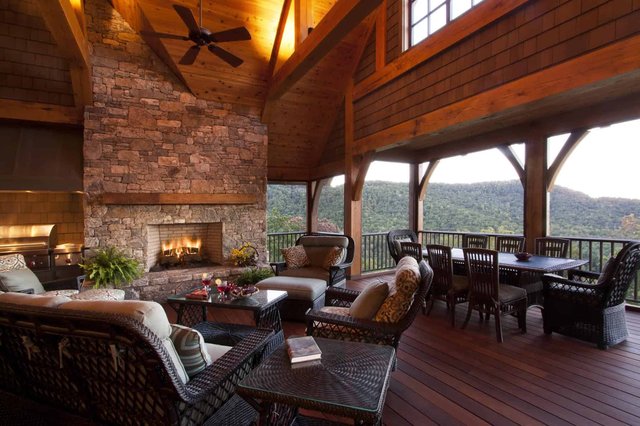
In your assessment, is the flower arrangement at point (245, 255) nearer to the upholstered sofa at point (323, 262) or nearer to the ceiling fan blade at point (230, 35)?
the upholstered sofa at point (323, 262)

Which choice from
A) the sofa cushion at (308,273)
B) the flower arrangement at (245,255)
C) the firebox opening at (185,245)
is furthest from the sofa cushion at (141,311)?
the firebox opening at (185,245)

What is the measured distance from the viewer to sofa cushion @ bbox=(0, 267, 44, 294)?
3.21 meters

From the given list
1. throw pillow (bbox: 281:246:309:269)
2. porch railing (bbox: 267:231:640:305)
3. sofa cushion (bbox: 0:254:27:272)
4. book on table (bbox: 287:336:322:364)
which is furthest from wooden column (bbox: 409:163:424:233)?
sofa cushion (bbox: 0:254:27:272)

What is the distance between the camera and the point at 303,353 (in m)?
1.66

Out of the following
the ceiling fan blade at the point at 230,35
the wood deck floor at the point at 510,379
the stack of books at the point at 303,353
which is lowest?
the wood deck floor at the point at 510,379

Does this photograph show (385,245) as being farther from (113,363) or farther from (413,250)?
(113,363)

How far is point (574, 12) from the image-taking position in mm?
3035

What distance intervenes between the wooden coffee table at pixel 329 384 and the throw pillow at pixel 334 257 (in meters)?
2.68

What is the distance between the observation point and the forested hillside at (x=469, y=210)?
5.27 metres

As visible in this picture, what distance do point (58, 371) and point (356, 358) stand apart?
153cm

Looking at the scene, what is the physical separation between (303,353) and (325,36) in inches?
135

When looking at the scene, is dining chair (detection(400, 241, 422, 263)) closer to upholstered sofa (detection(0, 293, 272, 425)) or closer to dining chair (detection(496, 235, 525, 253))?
dining chair (detection(496, 235, 525, 253))

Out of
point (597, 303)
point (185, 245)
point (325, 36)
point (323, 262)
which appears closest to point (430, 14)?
point (325, 36)

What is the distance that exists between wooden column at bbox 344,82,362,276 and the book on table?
15.3 feet
